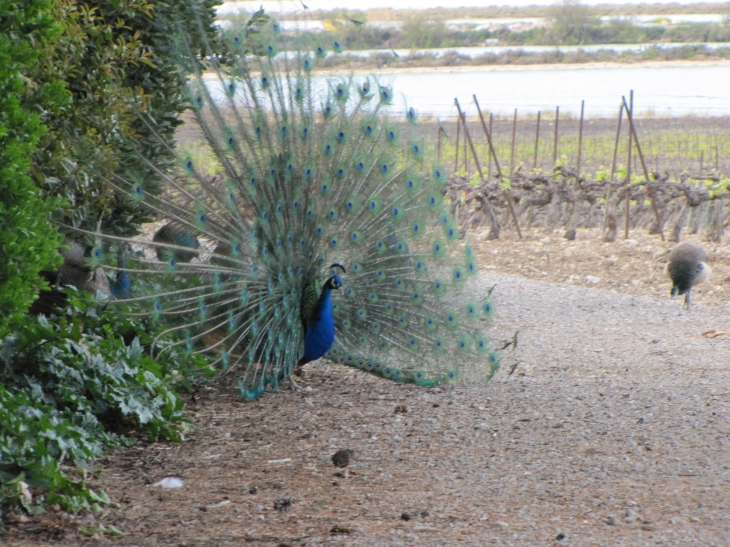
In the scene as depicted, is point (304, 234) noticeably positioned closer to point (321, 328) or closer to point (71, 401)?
point (321, 328)

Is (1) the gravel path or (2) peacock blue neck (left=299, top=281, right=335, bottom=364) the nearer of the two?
(1) the gravel path

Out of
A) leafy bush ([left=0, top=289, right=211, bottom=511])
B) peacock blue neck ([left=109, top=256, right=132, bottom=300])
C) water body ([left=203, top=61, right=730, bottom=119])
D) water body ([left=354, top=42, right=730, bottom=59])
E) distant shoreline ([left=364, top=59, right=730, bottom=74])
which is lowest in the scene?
leafy bush ([left=0, top=289, right=211, bottom=511])

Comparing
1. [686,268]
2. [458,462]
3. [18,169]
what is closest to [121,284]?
[18,169]

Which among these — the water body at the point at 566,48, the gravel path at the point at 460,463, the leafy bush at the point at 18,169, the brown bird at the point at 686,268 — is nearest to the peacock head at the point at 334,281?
the gravel path at the point at 460,463

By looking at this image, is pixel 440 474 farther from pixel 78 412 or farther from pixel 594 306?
pixel 594 306

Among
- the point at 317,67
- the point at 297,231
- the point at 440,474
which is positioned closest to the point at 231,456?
the point at 440,474

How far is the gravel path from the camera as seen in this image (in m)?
3.68

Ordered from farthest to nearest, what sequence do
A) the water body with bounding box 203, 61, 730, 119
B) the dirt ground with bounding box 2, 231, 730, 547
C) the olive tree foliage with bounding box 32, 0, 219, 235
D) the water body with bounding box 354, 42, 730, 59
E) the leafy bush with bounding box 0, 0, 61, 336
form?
the water body with bounding box 354, 42, 730, 59
the water body with bounding box 203, 61, 730, 119
the olive tree foliage with bounding box 32, 0, 219, 235
the leafy bush with bounding box 0, 0, 61, 336
the dirt ground with bounding box 2, 231, 730, 547

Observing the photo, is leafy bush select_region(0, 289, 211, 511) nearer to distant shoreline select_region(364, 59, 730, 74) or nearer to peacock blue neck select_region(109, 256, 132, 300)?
peacock blue neck select_region(109, 256, 132, 300)

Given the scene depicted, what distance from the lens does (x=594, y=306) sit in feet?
29.0

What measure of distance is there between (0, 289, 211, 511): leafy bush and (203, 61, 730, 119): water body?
2106 cm

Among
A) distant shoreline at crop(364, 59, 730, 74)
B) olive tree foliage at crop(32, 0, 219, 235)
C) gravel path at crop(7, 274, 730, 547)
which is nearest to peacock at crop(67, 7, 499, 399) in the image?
olive tree foliage at crop(32, 0, 219, 235)

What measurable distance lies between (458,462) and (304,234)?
73.1 inches

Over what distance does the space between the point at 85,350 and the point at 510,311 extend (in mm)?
4849
